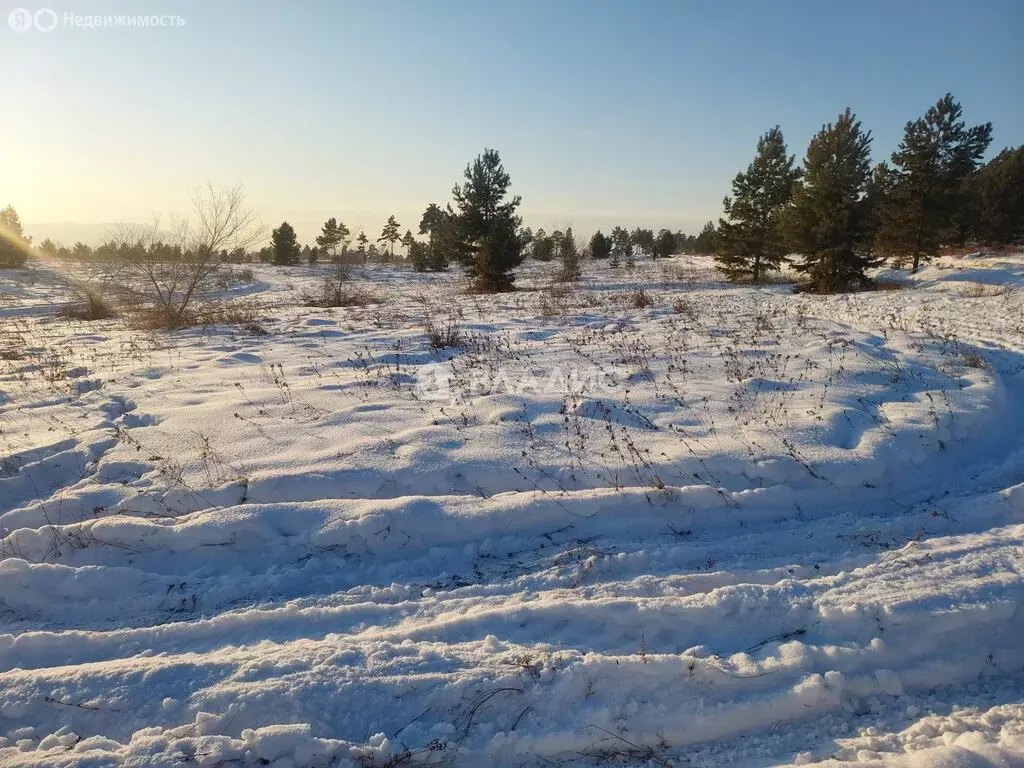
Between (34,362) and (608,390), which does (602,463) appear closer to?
(608,390)

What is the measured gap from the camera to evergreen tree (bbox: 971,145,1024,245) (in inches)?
1035

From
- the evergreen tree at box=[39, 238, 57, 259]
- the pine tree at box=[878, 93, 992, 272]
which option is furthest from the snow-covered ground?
the evergreen tree at box=[39, 238, 57, 259]

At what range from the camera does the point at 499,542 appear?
4016 millimetres

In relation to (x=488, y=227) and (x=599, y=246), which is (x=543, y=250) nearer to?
(x=599, y=246)

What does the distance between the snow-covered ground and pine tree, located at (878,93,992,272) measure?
15.6 m

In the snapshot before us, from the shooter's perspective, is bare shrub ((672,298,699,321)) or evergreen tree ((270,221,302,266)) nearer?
bare shrub ((672,298,699,321))

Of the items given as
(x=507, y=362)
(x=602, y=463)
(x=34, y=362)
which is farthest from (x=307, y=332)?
(x=602, y=463)

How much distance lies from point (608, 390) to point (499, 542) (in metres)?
3.26

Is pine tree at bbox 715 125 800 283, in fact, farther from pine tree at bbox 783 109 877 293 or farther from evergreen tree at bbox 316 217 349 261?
evergreen tree at bbox 316 217 349 261

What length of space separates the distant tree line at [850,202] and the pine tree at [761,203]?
0.13 ft

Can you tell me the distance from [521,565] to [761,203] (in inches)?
905

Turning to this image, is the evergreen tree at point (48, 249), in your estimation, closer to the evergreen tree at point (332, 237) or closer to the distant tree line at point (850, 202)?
the evergreen tree at point (332, 237)

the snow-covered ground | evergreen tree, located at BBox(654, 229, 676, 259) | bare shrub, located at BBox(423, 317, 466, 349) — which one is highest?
evergreen tree, located at BBox(654, 229, 676, 259)

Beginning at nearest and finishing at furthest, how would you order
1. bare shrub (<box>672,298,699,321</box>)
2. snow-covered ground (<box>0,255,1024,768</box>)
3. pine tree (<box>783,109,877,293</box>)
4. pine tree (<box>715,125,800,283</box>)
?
snow-covered ground (<box>0,255,1024,768</box>)
bare shrub (<box>672,298,699,321</box>)
pine tree (<box>783,109,877,293</box>)
pine tree (<box>715,125,800,283</box>)
